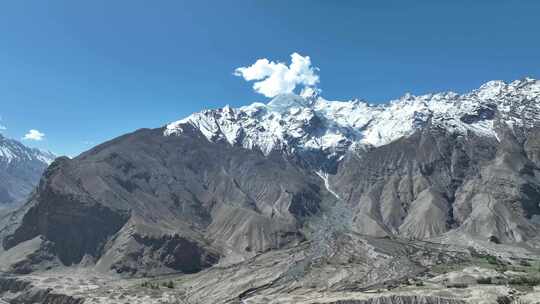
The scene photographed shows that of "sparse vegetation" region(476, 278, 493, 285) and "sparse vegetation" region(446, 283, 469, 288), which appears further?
"sparse vegetation" region(476, 278, 493, 285)

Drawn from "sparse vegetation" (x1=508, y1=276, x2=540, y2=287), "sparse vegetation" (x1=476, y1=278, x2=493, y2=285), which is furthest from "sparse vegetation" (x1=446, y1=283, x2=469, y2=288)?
"sparse vegetation" (x1=508, y1=276, x2=540, y2=287)

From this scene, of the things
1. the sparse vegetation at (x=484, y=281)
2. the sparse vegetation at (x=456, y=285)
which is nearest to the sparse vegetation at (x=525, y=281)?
the sparse vegetation at (x=484, y=281)

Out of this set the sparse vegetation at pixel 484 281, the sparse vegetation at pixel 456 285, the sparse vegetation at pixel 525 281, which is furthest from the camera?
the sparse vegetation at pixel 484 281

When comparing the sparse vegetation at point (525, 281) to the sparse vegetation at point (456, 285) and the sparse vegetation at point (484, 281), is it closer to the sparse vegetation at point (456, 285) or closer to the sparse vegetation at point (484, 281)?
the sparse vegetation at point (484, 281)

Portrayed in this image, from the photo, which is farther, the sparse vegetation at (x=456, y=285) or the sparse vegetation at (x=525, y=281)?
the sparse vegetation at (x=525, y=281)

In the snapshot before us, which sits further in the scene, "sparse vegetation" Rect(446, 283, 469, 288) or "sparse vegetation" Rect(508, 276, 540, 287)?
"sparse vegetation" Rect(508, 276, 540, 287)

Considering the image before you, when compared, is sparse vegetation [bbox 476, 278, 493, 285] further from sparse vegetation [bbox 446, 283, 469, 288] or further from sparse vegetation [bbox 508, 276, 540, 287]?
sparse vegetation [bbox 446, 283, 469, 288]

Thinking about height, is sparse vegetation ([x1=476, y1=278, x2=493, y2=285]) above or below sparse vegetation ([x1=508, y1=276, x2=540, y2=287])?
above

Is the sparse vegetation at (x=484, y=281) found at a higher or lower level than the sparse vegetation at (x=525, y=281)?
higher

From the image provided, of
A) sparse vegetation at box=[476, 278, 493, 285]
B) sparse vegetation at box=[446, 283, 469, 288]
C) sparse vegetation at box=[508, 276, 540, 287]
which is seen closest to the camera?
sparse vegetation at box=[446, 283, 469, 288]

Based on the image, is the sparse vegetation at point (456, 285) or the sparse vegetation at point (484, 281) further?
the sparse vegetation at point (484, 281)

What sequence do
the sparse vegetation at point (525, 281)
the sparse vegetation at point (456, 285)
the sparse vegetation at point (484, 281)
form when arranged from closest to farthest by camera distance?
the sparse vegetation at point (456, 285) → the sparse vegetation at point (525, 281) → the sparse vegetation at point (484, 281)

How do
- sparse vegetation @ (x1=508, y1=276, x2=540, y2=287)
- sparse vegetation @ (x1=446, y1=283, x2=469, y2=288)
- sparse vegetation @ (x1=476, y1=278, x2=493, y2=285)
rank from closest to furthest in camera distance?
1. sparse vegetation @ (x1=446, y1=283, x2=469, y2=288)
2. sparse vegetation @ (x1=508, y1=276, x2=540, y2=287)
3. sparse vegetation @ (x1=476, y1=278, x2=493, y2=285)
